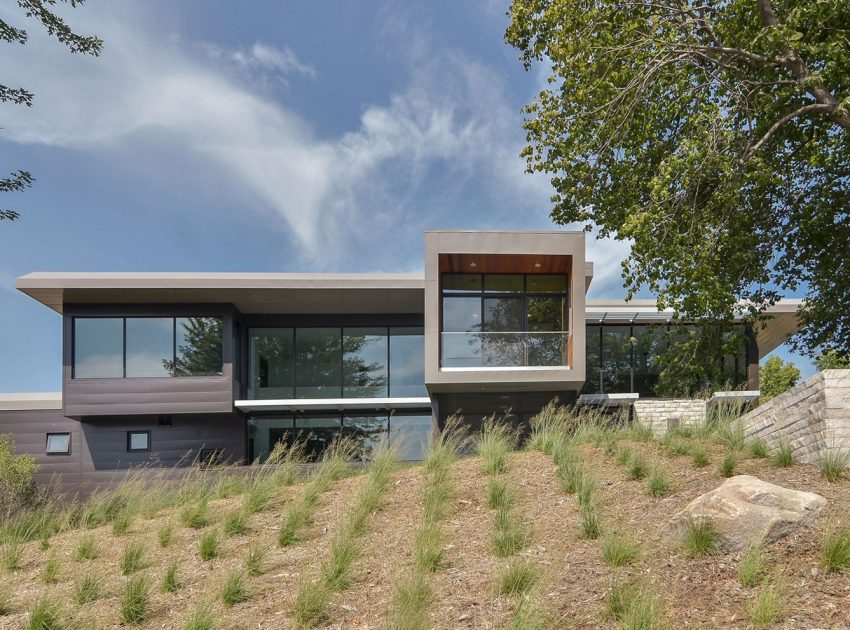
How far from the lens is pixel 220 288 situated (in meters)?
16.5

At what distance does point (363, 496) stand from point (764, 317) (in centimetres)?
853

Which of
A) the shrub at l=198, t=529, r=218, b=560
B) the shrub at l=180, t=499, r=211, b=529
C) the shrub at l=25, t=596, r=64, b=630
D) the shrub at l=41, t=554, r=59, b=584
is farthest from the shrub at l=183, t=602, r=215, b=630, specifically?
the shrub at l=180, t=499, r=211, b=529

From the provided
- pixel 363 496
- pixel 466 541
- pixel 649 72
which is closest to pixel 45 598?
pixel 363 496

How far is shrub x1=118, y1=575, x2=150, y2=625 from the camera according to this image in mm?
5836

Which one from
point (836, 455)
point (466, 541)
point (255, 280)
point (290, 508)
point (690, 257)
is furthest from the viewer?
point (255, 280)

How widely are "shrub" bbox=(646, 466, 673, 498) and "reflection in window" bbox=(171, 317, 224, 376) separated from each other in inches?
515

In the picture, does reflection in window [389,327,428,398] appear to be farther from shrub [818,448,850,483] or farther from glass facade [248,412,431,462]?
shrub [818,448,850,483]

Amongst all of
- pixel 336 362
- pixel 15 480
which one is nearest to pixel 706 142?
pixel 336 362

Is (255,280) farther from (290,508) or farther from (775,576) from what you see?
(775,576)

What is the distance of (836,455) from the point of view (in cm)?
716

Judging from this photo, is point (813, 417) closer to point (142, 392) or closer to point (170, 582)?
point (170, 582)

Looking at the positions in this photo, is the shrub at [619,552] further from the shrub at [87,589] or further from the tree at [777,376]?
the tree at [777,376]

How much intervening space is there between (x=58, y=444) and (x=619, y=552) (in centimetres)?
1697

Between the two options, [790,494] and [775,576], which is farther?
[790,494]
